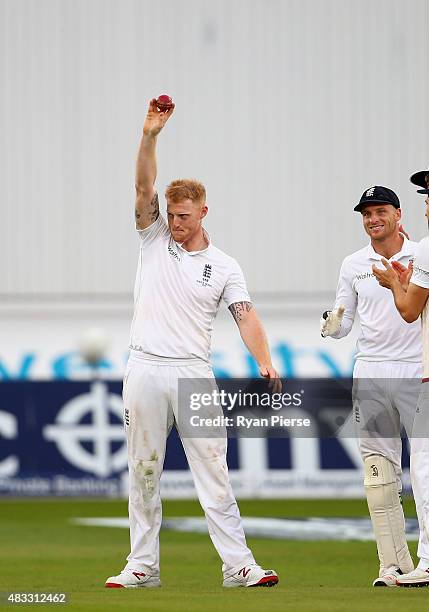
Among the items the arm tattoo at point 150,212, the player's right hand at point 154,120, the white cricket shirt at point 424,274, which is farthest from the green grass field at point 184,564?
the player's right hand at point 154,120

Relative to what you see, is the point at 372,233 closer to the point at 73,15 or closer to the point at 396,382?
the point at 396,382

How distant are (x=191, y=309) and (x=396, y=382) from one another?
1125 millimetres

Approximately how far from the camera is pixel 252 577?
258 inches

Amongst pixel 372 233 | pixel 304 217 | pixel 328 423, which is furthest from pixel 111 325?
Answer: pixel 372 233

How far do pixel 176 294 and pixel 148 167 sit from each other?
632 mm

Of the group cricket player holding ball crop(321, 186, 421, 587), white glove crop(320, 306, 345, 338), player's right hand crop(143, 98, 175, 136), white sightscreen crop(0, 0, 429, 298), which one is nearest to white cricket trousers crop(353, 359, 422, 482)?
cricket player holding ball crop(321, 186, 421, 587)

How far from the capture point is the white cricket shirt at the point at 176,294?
6.68 m

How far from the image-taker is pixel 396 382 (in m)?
6.96

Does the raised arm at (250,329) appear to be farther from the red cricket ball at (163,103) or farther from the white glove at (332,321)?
the red cricket ball at (163,103)

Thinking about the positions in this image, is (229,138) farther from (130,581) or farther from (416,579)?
(416,579)

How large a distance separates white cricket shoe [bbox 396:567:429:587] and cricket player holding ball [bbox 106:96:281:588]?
2.07ft

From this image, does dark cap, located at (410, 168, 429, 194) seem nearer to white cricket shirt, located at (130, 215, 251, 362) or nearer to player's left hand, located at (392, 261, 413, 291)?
player's left hand, located at (392, 261, 413, 291)

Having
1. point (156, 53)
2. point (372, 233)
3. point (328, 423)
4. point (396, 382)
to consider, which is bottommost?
point (328, 423)

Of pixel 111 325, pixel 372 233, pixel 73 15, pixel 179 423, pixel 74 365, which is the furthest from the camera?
pixel 73 15
